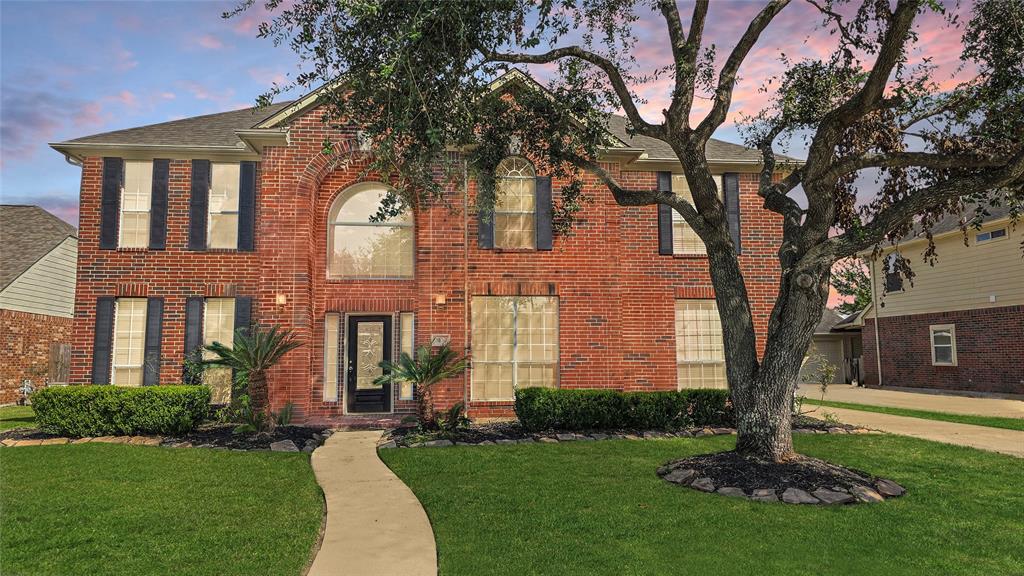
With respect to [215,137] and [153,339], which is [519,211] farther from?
[153,339]

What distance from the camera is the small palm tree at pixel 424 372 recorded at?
11594 mm

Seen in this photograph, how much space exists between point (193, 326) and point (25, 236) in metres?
12.5

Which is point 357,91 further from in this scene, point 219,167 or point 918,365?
point 918,365

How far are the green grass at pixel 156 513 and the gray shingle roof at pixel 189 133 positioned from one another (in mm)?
7240

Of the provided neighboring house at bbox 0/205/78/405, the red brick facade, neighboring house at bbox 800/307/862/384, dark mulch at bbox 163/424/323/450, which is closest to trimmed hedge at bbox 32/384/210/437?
dark mulch at bbox 163/424/323/450

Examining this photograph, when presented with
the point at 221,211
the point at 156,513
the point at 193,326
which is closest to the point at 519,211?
the point at 221,211

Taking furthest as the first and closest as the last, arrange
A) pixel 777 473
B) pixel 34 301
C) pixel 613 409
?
1. pixel 34 301
2. pixel 613 409
3. pixel 777 473

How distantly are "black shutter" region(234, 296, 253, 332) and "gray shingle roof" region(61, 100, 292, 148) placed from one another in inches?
134

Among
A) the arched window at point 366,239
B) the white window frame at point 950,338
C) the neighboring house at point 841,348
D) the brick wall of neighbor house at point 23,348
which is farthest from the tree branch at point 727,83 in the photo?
the neighboring house at point 841,348

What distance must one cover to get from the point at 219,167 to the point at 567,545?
12.2m

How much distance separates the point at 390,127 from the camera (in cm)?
793

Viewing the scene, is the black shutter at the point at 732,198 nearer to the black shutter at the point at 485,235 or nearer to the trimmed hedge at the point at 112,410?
the black shutter at the point at 485,235

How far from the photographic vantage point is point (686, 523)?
6023mm

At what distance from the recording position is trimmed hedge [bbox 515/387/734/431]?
38.2ft
